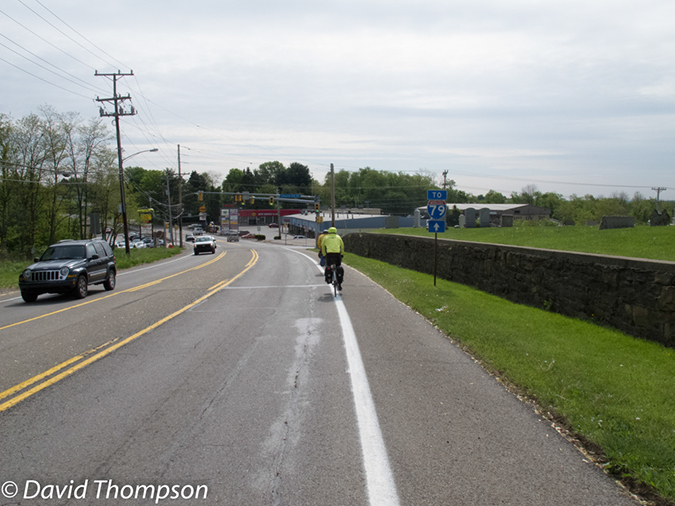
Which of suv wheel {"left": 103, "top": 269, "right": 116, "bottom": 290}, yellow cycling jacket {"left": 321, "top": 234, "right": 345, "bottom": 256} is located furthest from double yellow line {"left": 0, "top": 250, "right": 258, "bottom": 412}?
suv wheel {"left": 103, "top": 269, "right": 116, "bottom": 290}

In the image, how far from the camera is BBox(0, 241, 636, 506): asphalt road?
3.55 metres

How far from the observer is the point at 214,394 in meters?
5.55

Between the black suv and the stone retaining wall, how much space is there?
481 inches

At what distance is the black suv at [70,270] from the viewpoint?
14.6 meters

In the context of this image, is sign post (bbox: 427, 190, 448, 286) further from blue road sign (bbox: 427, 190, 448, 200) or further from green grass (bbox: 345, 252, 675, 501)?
green grass (bbox: 345, 252, 675, 501)

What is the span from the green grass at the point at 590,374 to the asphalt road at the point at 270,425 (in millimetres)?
320

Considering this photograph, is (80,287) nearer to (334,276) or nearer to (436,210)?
(334,276)

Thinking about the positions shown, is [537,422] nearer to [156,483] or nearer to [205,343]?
[156,483]

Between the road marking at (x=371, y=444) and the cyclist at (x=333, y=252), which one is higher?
the cyclist at (x=333, y=252)

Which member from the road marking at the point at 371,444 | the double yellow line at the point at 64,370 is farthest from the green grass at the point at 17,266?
the road marking at the point at 371,444

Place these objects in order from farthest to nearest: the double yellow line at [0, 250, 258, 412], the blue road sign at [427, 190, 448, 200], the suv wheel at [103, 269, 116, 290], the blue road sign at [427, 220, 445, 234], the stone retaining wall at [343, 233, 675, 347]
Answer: the suv wheel at [103, 269, 116, 290] < the blue road sign at [427, 190, 448, 200] < the blue road sign at [427, 220, 445, 234] < the stone retaining wall at [343, 233, 675, 347] < the double yellow line at [0, 250, 258, 412]

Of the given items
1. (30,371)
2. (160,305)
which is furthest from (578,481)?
(160,305)

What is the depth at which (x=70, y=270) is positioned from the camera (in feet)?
48.8

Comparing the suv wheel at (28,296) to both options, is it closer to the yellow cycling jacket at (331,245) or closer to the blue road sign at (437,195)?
the yellow cycling jacket at (331,245)
